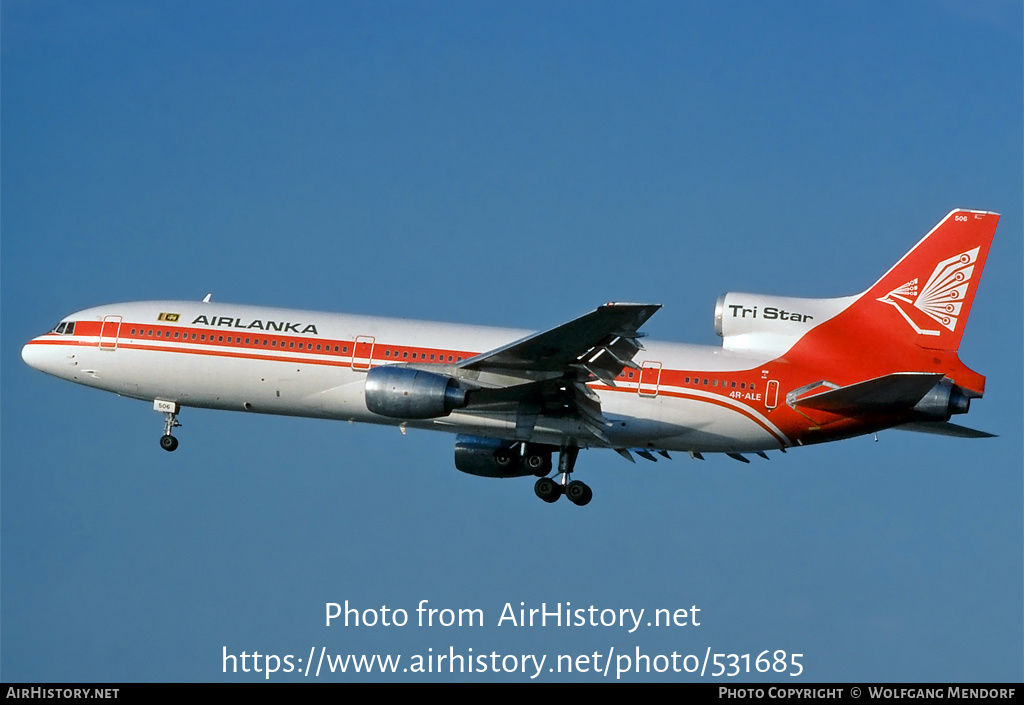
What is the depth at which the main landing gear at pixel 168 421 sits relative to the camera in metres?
44.5

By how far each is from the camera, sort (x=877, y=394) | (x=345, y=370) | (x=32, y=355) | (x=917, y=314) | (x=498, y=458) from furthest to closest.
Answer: (x=32, y=355) → (x=498, y=458) → (x=345, y=370) → (x=917, y=314) → (x=877, y=394)

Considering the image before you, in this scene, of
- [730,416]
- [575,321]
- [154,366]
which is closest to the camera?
[575,321]

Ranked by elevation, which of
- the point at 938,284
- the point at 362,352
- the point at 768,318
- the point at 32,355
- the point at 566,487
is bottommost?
the point at 566,487

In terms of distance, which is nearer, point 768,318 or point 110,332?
point 768,318

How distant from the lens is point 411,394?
39094mm

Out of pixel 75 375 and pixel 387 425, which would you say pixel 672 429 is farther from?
pixel 75 375

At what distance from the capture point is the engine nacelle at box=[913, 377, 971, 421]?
3897 centimetres

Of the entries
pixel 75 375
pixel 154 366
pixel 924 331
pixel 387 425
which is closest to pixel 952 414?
pixel 924 331

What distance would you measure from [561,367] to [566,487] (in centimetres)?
544

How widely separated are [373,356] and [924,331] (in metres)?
16.4

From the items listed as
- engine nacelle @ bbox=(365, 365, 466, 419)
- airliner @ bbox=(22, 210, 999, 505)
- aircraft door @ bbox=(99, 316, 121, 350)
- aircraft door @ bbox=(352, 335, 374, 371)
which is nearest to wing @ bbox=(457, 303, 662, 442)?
airliner @ bbox=(22, 210, 999, 505)

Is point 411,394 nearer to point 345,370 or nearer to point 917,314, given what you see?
point 345,370

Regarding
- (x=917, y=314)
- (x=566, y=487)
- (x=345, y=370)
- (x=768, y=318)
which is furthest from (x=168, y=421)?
(x=917, y=314)

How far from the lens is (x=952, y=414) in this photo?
39312 mm
